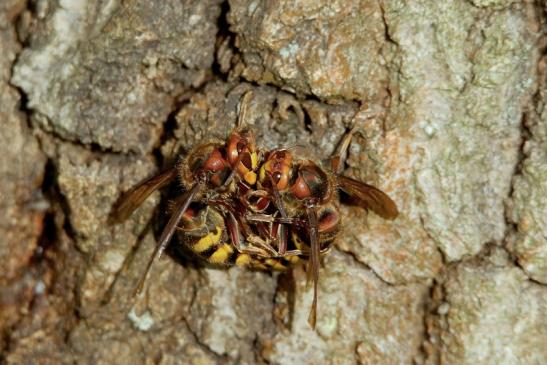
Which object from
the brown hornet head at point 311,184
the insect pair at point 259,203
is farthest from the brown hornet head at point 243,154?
the brown hornet head at point 311,184

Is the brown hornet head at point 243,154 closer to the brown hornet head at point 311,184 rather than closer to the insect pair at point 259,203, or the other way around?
the insect pair at point 259,203

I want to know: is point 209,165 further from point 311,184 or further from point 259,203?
point 311,184

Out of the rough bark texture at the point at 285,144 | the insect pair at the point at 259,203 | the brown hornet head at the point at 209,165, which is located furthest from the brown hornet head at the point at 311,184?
the brown hornet head at the point at 209,165

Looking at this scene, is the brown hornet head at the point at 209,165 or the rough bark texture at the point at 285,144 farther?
the brown hornet head at the point at 209,165

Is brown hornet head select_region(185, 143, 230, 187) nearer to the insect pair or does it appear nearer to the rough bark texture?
the insect pair

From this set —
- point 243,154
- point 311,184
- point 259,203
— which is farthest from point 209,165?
point 311,184

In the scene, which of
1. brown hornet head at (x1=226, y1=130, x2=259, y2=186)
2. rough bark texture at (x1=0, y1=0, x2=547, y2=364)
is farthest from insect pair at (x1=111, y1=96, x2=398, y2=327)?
rough bark texture at (x1=0, y1=0, x2=547, y2=364)

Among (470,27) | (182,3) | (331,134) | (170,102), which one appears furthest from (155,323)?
(470,27)
